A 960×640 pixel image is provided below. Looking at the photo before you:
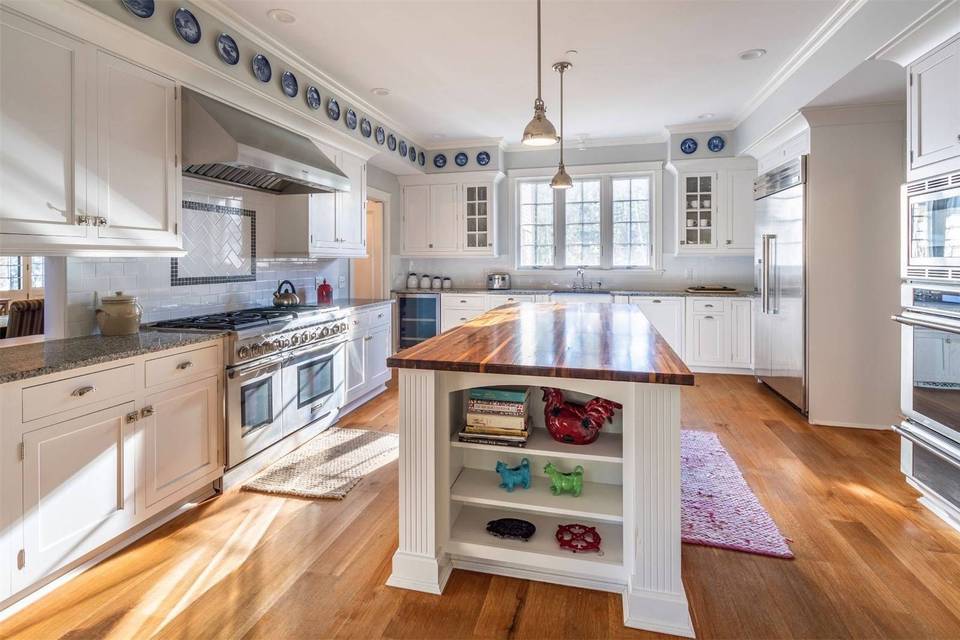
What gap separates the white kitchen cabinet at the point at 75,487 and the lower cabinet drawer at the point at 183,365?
177mm

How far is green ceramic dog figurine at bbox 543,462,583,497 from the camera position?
2.01 metres

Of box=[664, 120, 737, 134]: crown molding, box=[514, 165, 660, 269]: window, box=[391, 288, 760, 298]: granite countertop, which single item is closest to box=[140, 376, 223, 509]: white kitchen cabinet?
box=[391, 288, 760, 298]: granite countertop

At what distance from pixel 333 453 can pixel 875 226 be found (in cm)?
418

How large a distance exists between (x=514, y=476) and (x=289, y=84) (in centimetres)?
316

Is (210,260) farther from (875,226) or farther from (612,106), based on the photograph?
(875,226)

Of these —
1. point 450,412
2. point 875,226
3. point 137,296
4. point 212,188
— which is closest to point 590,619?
point 450,412

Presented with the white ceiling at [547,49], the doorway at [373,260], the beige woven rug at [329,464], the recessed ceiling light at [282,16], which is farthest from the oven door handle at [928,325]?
the doorway at [373,260]

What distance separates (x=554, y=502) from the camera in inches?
77.5

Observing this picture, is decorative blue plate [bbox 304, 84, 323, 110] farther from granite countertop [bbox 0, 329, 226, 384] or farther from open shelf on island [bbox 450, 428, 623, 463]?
open shelf on island [bbox 450, 428, 623, 463]

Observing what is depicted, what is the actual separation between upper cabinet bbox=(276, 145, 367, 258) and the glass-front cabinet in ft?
11.8

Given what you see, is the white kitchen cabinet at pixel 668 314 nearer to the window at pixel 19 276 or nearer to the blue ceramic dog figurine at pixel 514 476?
the blue ceramic dog figurine at pixel 514 476

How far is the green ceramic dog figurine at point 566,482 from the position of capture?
6.59 ft

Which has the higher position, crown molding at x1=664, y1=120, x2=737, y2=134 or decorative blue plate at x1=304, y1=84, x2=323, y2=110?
crown molding at x1=664, y1=120, x2=737, y2=134

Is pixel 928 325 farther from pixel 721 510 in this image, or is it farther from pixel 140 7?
pixel 140 7
